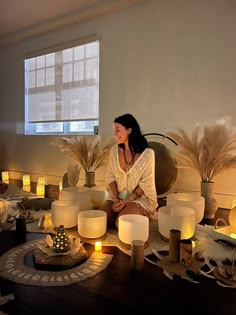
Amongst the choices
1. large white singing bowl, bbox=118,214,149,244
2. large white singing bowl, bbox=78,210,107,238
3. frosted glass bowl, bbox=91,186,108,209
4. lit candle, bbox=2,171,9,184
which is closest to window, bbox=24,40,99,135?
lit candle, bbox=2,171,9,184

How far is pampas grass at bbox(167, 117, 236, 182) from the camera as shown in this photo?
2.13 m

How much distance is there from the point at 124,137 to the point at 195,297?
122 cm

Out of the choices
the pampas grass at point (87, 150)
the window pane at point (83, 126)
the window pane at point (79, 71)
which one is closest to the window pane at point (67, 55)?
the window pane at point (79, 71)

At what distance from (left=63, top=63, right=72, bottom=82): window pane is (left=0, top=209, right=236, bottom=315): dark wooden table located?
2.71m

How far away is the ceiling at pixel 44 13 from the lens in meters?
2.99

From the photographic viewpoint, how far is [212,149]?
219 centimetres

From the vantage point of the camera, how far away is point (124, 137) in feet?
6.72

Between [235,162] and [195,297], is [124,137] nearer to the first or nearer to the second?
[235,162]

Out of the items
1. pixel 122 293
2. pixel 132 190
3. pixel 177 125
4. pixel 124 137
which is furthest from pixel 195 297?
pixel 177 125

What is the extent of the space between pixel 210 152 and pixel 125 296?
4.77ft

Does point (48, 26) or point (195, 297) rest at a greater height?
point (48, 26)

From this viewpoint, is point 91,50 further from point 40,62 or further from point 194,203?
point 194,203

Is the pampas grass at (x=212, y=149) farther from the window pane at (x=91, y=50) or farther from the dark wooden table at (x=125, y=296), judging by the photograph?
the window pane at (x=91, y=50)

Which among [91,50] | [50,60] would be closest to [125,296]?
[91,50]
